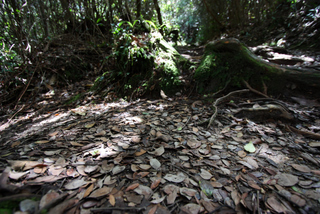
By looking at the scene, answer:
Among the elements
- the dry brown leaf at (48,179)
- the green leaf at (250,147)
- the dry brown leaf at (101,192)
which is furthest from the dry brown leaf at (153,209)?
the green leaf at (250,147)

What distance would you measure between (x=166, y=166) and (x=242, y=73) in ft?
7.56

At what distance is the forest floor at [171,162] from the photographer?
1.12 metres

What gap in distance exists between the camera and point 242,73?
2934 millimetres

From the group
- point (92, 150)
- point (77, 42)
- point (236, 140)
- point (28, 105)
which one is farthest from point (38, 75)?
point (236, 140)

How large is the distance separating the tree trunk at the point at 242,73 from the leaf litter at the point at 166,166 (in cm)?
46

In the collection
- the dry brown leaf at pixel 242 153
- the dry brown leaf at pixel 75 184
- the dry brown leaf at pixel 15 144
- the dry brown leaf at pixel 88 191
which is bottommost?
the dry brown leaf at pixel 242 153

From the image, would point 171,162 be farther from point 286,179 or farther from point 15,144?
point 15,144

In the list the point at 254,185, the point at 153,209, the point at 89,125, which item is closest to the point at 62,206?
the point at 153,209

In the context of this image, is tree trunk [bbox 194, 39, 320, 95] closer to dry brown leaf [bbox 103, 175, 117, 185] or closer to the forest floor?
the forest floor

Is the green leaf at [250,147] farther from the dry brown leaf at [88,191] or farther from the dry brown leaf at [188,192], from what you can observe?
the dry brown leaf at [88,191]

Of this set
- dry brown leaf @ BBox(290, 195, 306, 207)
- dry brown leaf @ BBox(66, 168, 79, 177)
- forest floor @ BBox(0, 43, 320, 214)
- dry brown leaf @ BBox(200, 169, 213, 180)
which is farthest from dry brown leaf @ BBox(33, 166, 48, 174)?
dry brown leaf @ BBox(290, 195, 306, 207)

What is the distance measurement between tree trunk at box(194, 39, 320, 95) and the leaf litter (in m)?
0.46

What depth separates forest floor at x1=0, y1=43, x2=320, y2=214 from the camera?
→ 3.69ft

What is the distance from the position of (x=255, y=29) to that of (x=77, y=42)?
6.40m
